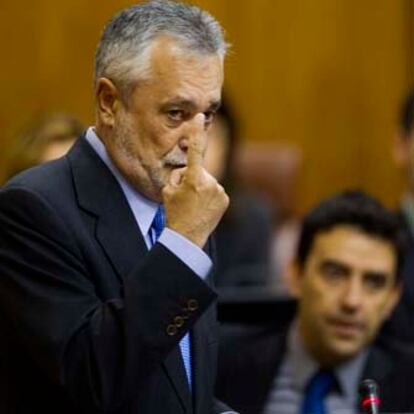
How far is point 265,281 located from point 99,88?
253cm

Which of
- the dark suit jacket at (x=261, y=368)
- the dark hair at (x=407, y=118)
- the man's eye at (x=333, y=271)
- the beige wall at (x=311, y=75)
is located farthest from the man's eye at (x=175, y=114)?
the beige wall at (x=311, y=75)

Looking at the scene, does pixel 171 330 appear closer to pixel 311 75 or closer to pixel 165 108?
pixel 165 108

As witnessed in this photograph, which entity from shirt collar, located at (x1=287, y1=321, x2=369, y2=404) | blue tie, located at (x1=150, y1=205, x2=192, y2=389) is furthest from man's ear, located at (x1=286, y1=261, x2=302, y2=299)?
blue tie, located at (x1=150, y1=205, x2=192, y2=389)

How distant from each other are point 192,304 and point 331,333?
4.60ft

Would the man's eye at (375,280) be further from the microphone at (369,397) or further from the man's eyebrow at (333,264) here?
the microphone at (369,397)

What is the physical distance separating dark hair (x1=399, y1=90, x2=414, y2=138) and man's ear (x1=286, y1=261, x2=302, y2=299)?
2.78 feet

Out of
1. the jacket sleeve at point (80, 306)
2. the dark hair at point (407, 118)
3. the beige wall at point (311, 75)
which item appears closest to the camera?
the jacket sleeve at point (80, 306)

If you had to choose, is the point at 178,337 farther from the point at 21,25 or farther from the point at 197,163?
the point at 21,25

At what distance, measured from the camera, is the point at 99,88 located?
6.01 ft

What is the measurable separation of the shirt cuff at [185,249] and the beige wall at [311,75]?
3639mm

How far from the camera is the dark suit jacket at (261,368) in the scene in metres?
3.02

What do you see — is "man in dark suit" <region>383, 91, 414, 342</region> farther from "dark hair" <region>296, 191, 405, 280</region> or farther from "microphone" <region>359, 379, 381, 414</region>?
"microphone" <region>359, 379, 381, 414</region>

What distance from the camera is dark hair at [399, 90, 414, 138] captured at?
407 centimetres

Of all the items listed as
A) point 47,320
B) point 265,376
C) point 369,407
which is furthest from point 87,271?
point 265,376
